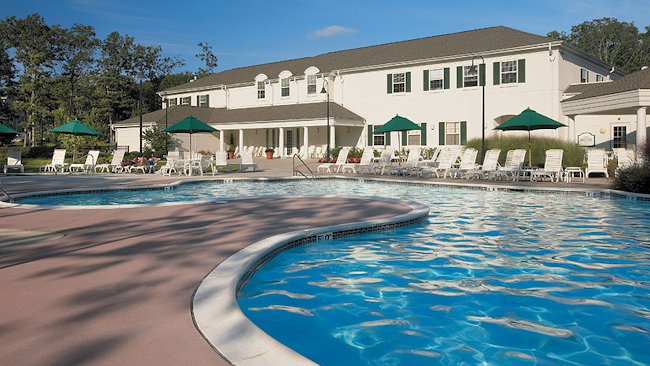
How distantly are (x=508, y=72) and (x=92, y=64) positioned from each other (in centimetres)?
5096

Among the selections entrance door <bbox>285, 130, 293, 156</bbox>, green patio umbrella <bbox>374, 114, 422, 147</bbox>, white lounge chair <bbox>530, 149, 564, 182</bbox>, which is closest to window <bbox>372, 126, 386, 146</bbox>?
entrance door <bbox>285, 130, 293, 156</bbox>

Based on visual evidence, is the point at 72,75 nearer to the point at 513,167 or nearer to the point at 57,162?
the point at 57,162

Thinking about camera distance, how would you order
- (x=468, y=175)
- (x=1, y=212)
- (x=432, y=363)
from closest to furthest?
(x=432, y=363)
(x=1, y=212)
(x=468, y=175)

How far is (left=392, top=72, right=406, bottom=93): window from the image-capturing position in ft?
105

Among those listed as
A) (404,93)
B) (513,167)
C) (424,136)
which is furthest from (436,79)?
(513,167)

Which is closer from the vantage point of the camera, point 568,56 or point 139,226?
point 139,226

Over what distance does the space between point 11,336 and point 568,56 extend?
29.6 metres

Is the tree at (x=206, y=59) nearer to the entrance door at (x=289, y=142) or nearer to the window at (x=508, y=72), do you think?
the entrance door at (x=289, y=142)

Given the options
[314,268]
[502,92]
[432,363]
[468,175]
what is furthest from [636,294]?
[502,92]

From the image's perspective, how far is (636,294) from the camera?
5363 millimetres

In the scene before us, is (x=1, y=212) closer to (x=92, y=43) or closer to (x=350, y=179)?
(x=350, y=179)

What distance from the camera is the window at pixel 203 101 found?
44.1 metres

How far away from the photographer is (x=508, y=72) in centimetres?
2788

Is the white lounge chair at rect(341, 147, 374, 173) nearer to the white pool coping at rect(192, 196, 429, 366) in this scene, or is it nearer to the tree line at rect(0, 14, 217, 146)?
the white pool coping at rect(192, 196, 429, 366)
